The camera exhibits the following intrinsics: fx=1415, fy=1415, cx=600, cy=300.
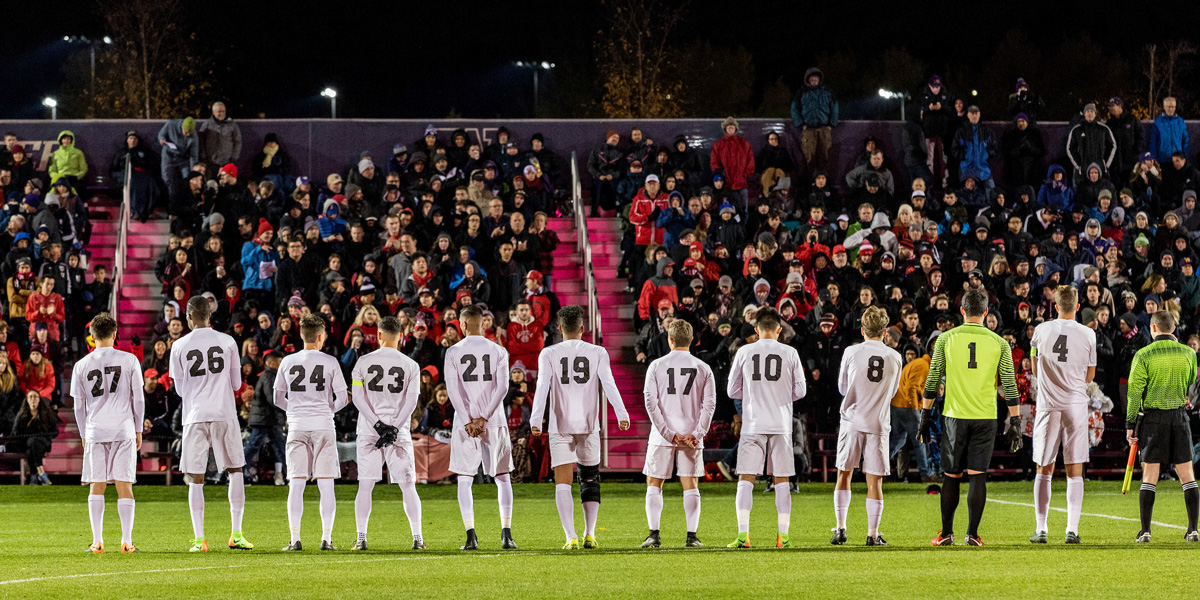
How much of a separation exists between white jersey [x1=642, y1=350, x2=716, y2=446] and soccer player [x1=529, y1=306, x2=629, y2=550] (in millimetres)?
349

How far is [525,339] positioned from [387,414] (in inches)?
328

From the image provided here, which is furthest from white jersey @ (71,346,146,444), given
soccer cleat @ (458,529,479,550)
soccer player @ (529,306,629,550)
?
soccer player @ (529,306,629,550)

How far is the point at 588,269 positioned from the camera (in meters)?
23.1

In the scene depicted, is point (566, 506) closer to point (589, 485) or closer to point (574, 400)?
point (589, 485)

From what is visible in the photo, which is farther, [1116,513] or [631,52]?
[631,52]

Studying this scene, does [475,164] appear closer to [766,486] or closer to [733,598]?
[766,486]

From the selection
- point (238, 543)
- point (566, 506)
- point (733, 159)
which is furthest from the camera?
point (733, 159)

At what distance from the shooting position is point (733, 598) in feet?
28.7

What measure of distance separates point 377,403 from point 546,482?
7.71 meters

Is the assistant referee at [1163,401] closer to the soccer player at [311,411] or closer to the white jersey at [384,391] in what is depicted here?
the white jersey at [384,391]

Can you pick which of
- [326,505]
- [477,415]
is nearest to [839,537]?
[477,415]

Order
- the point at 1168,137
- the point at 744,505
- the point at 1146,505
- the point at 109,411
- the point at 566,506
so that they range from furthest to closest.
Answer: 1. the point at 1168,137
2. the point at 1146,505
3. the point at 109,411
4. the point at 744,505
5. the point at 566,506

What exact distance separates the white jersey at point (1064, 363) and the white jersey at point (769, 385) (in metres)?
2.17

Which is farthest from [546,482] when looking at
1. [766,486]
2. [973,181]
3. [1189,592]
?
[1189,592]
